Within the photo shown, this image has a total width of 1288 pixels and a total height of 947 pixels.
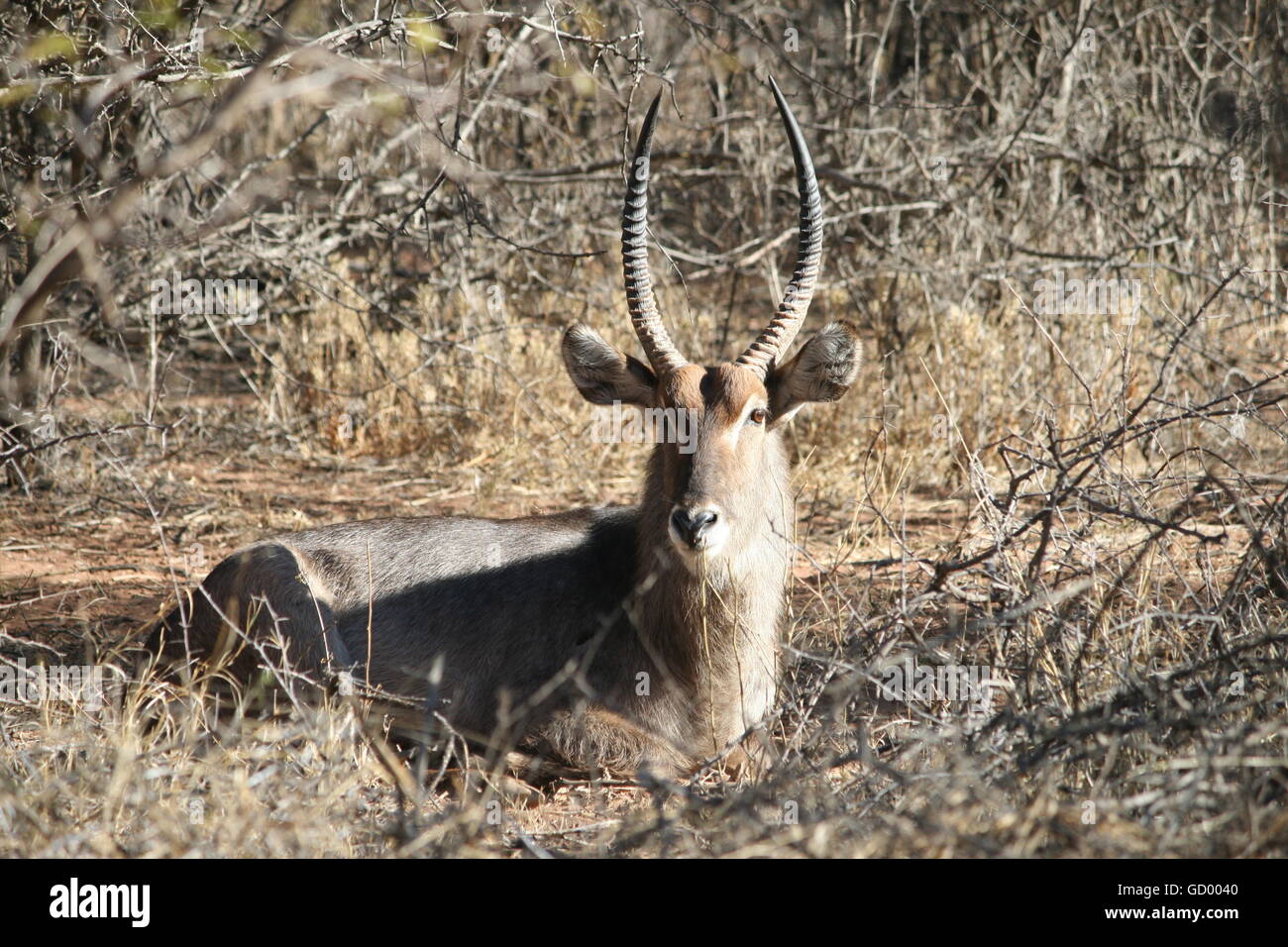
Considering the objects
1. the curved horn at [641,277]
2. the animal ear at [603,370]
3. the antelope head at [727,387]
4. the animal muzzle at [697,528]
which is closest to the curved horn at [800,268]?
the antelope head at [727,387]

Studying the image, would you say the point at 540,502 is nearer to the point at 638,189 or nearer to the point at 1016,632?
the point at 638,189

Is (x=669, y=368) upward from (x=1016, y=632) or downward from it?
upward

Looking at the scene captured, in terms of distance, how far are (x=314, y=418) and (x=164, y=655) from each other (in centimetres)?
419

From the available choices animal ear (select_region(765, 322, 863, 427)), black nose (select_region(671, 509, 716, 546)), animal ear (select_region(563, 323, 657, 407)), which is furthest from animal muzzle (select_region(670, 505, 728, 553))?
animal ear (select_region(563, 323, 657, 407))

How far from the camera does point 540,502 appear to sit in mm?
8414

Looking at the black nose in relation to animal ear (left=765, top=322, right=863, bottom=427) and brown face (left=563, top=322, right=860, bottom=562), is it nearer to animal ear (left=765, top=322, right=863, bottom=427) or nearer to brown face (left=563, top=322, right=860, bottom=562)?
brown face (left=563, top=322, right=860, bottom=562)

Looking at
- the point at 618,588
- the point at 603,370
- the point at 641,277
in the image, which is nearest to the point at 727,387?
the point at 641,277

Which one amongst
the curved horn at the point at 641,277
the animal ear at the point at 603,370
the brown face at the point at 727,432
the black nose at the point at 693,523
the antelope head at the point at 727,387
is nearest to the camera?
the black nose at the point at 693,523

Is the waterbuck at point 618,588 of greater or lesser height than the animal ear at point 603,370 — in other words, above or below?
below

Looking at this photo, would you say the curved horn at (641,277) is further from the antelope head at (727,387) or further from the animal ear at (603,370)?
the animal ear at (603,370)

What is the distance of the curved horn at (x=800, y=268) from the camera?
539 centimetres

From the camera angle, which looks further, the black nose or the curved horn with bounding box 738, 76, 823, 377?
the curved horn with bounding box 738, 76, 823, 377

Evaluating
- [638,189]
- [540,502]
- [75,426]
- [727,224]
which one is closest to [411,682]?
[638,189]

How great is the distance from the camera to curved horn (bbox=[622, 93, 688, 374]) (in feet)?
17.9
